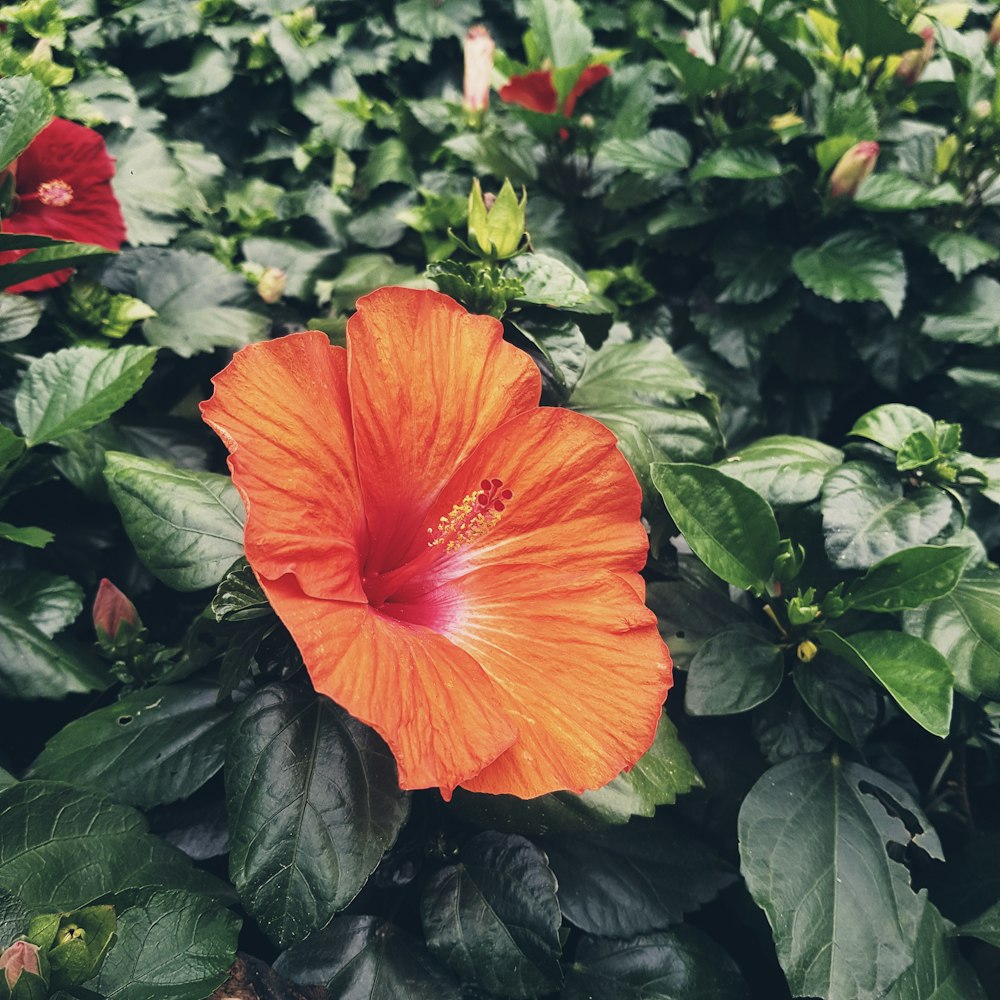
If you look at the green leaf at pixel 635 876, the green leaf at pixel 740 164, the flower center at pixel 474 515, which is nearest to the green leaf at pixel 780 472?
the flower center at pixel 474 515

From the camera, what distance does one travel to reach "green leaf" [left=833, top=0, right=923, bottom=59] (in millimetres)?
1632

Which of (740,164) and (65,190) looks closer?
(65,190)

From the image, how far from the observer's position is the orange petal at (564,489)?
999 millimetres

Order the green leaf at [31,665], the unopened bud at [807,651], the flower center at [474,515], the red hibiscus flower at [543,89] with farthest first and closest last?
1. the red hibiscus flower at [543,89]
2. the unopened bud at [807,651]
3. the green leaf at [31,665]
4. the flower center at [474,515]

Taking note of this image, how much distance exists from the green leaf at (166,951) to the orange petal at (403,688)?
0.36 m

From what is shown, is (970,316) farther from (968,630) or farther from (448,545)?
(448,545)

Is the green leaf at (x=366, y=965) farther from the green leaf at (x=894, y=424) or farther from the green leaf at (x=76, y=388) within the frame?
the green leaf at (x=894, y=424)

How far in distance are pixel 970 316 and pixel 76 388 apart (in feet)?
5.48

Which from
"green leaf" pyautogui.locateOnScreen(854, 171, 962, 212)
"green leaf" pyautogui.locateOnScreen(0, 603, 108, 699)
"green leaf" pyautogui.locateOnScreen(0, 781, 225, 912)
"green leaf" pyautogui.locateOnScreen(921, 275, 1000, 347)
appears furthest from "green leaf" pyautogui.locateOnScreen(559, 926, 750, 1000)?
"green leaf" pyautogui.locateOnScreen(854, 171, 962, 212)

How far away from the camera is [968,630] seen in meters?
1.18

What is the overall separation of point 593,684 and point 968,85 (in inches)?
64.0

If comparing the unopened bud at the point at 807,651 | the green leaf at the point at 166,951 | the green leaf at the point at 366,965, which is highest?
the green leaf at the point at 166,951

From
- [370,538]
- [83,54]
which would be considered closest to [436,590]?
[370,538]

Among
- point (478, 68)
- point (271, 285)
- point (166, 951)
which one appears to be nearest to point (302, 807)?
point (166, 951)
